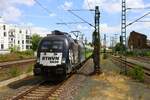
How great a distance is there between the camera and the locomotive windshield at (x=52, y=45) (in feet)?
75.0

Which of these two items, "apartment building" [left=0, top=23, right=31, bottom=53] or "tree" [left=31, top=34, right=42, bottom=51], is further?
"tree" [left=31, top=34, right=42, bottom=51]

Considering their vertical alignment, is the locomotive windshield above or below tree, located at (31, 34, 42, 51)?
below

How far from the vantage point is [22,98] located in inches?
628

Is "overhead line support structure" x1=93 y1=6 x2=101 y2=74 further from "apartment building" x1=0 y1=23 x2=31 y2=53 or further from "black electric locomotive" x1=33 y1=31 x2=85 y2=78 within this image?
"apartment building" x1=0 y1=23 x2=31 y2=53

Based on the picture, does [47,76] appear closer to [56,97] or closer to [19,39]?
[56,97]

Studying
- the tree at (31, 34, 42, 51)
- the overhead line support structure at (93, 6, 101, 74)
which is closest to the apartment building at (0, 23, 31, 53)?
the tree at (31, 34, 42, 51)

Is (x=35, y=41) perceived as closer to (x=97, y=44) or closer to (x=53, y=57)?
(x=97, y=44)

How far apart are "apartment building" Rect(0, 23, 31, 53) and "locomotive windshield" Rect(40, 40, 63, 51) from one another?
126 m

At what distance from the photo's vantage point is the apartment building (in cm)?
15650

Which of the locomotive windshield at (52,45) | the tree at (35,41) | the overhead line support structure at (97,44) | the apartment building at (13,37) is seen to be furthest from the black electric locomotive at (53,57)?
the tree at (35,41)

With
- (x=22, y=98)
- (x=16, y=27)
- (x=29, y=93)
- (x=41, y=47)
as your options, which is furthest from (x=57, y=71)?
(x=16, y=27)

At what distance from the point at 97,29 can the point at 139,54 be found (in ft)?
288

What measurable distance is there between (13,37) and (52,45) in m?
155

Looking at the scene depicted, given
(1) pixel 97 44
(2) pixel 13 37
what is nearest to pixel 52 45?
(1) pixel 97 44
